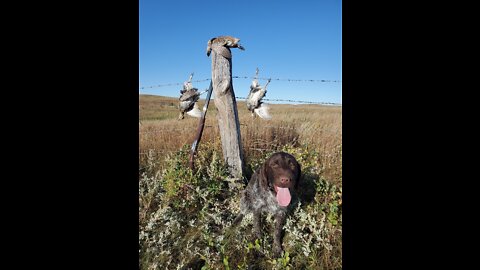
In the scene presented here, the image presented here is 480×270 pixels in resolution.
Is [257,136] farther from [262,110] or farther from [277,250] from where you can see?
[277,250]

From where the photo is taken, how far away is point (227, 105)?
394 cm

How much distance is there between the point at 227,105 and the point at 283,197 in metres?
1.57

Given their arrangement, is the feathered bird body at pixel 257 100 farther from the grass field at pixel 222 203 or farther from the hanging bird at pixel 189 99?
the grass field at pixel 222 203

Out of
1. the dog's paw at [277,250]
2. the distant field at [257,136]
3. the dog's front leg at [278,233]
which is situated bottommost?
the dog's paw at [277,250]

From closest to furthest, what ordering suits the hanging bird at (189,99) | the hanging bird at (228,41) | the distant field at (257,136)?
the hanging bird at (228,41) < the hanging bird at (189,99) < the distant field at (257,136)

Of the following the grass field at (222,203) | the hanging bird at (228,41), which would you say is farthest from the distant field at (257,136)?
the hanging bird at (228,41)

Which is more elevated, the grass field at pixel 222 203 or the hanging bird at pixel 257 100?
the hanging bird at pixel 257 100

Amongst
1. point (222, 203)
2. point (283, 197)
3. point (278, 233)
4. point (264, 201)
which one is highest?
point (283, 197)

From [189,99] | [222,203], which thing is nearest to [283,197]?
[222,203]

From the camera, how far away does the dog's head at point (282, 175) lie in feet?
9.55

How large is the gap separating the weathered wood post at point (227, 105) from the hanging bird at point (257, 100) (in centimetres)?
25
